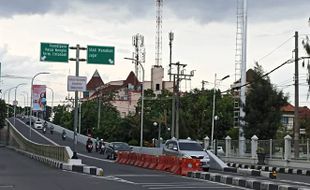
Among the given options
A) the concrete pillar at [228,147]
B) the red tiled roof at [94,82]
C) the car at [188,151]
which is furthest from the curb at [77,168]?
the red tiled roof at [94,82]

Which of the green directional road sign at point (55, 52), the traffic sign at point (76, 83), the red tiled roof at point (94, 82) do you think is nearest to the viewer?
the traffic sign at point (76, 83)

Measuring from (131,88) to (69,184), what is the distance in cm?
11532

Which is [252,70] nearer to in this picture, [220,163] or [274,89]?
[274,89]

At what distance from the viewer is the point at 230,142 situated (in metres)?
48.2

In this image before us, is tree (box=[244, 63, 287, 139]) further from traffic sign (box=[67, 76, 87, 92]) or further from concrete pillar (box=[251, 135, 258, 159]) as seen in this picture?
traffic sign (box=[67, 76, 87, 92])

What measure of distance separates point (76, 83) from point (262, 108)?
834 inches

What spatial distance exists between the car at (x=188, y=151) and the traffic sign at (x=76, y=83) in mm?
6220

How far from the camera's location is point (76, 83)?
2995cm

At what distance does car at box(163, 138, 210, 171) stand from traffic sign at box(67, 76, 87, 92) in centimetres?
622

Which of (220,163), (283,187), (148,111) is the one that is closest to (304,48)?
(220,163)

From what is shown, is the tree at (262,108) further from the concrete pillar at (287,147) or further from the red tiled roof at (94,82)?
the red tiled roof at (94,82)

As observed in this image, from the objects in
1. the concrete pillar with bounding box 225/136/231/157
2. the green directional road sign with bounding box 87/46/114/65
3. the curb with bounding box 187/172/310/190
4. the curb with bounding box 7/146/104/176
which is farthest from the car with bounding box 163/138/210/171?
the concrete pillar with bounding box 225/136/231/157

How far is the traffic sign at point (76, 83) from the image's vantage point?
29.8m

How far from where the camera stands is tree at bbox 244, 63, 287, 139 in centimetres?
4659
